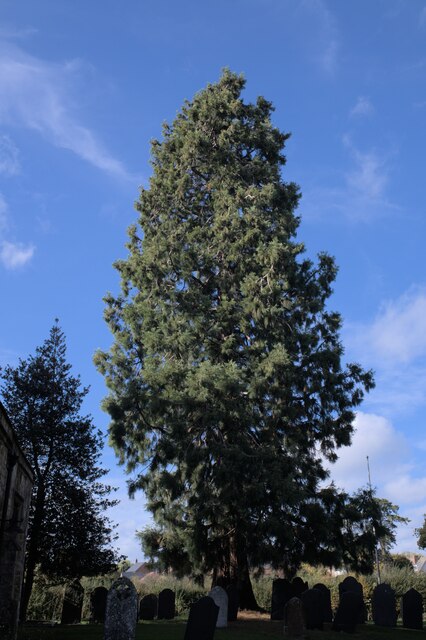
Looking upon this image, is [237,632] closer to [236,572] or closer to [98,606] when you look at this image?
[236,572]

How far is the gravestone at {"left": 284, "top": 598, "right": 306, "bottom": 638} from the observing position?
1501 cm

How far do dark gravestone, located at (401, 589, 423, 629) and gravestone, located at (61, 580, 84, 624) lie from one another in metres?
11.1

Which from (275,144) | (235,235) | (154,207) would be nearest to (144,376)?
(235,235)

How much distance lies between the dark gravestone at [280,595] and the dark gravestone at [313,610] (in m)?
1.13

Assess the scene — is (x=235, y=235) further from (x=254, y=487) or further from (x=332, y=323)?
(x=254, y=487)

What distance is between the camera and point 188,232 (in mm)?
23328

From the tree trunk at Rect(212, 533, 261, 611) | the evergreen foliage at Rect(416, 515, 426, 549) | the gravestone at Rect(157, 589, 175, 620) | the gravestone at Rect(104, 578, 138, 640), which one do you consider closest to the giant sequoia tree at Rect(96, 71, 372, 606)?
the tree trunk at Rect(212, 533, 261, 611)

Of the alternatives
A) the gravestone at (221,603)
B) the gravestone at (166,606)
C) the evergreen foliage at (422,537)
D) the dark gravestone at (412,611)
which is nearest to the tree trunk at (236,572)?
the gravestone at (221,603)

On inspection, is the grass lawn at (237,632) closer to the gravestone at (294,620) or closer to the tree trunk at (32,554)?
the gravestone at (294,620)

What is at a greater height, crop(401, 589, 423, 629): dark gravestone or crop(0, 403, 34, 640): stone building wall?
crop(0, 403, 34, 640): stone building wall

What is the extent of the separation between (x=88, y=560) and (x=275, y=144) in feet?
62.0

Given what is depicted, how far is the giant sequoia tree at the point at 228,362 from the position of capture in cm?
1747

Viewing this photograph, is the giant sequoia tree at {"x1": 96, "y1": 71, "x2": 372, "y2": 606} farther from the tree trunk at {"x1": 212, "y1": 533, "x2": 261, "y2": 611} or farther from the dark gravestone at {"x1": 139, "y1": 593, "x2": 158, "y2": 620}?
the dark gravestone at {"x1": 139, "y1": 593, "x2": 158, "y2": 620}

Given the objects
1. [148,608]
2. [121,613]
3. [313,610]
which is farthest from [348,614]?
[121,613]
